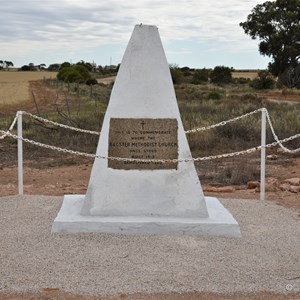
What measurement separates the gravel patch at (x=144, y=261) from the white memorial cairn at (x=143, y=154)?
37cm

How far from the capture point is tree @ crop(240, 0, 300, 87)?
45.3 metres

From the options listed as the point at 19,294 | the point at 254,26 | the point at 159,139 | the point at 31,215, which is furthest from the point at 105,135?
the point at 254,26

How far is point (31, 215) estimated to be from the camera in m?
6.66

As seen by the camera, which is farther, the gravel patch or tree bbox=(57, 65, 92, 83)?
tree bbox=(57, 65, 92, 83)

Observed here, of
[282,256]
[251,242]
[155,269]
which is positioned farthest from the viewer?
[251,242]

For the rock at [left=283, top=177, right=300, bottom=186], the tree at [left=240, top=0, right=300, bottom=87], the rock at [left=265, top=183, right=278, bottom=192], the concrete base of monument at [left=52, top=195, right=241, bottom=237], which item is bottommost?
the rock at [left=265, top=183, right=278, bottom=192]

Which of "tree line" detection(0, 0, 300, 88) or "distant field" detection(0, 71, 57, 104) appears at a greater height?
"tree line" detection(0, 0, 300, 88)

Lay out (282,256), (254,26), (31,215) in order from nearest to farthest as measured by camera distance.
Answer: (282,256), (31,215), (254,26)

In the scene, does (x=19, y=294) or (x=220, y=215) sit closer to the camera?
(x=19, y=294)

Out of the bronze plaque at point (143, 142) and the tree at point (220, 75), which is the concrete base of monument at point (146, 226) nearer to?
the bronze plaque at point (143, 142)

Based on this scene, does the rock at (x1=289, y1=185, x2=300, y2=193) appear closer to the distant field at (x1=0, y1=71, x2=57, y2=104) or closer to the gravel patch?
the gravel patch

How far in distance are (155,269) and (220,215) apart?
1.47m

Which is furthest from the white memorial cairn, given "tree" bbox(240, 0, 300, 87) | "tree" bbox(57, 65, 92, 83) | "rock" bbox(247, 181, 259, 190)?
"tree" bbox(57, 65, 92, 83)

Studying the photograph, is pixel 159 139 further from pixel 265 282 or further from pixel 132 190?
pixel 265 282
